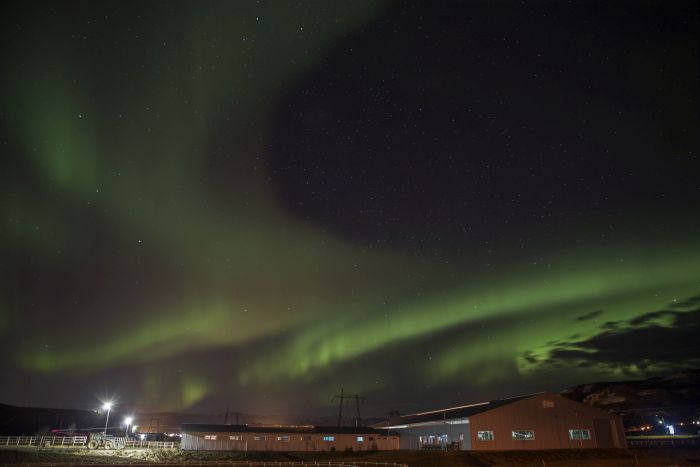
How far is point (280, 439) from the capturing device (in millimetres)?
70375

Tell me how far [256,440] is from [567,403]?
39563 millimetres

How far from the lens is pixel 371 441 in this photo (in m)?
74.7

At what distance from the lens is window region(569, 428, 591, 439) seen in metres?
59.1

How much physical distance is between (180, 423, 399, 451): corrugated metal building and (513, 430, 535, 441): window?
23328mm

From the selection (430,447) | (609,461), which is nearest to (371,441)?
(430,447)

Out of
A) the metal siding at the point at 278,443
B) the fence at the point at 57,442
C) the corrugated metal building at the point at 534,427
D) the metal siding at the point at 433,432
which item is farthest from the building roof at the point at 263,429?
the corrugated metal building at the point at 534,427

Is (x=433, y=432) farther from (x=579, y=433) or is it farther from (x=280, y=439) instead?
(x=280, y=439)

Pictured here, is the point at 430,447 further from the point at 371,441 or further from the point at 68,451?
the point at 68,451

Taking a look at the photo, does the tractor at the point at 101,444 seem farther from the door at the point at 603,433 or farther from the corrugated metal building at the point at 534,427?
the door at the point at 603,433

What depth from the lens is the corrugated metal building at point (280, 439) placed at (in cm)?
6869

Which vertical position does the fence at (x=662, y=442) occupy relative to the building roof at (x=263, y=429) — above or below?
below

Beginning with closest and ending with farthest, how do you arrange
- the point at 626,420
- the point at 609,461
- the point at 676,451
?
the point at 609,461 < the point at 676,451 < the point at 626,420

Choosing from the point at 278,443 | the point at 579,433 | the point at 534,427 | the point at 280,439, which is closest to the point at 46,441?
the point at 278,443

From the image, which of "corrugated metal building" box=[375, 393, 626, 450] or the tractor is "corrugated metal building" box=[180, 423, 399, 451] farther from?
"corrugated metal building" box=[375, 393, 626, 450]
